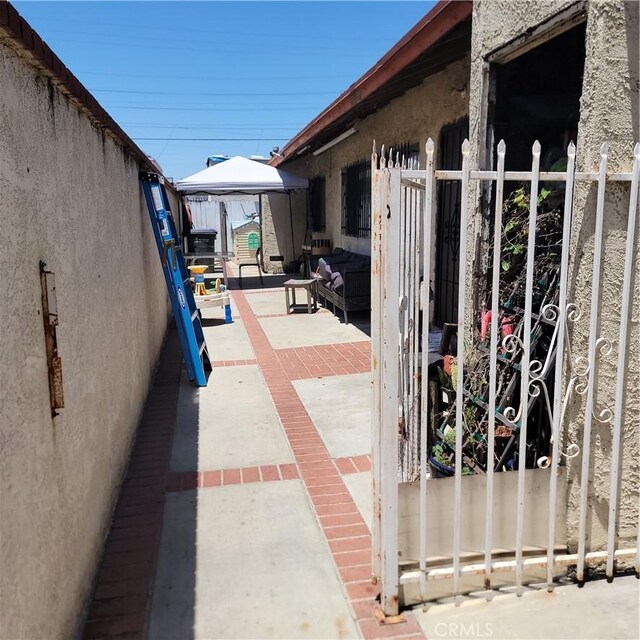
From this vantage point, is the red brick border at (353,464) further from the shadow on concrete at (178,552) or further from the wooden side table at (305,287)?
the wooden side table at (305,287)

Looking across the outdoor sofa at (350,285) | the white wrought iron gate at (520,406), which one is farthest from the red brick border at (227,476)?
the outdoor sofa at (350,285)

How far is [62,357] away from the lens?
2383 millimetres

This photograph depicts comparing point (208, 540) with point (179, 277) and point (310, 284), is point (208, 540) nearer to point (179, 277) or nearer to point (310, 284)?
point (179, 277)

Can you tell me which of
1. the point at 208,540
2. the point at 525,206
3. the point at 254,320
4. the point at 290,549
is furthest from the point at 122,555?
the point at 254,320

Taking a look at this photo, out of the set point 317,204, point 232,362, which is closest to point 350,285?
point 232,362

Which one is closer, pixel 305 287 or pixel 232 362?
pixel 232 362

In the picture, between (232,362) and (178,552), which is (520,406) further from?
(232,362)

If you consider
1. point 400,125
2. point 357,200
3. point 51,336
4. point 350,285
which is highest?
point 400,125

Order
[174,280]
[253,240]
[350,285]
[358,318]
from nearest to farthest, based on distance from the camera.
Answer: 1. [174,280]
2. [350,285]
3. [358,318]
4. [253,240]

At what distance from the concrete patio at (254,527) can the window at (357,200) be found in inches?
174

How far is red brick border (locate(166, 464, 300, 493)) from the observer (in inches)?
143

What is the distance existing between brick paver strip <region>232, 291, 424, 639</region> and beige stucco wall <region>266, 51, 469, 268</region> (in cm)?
255
